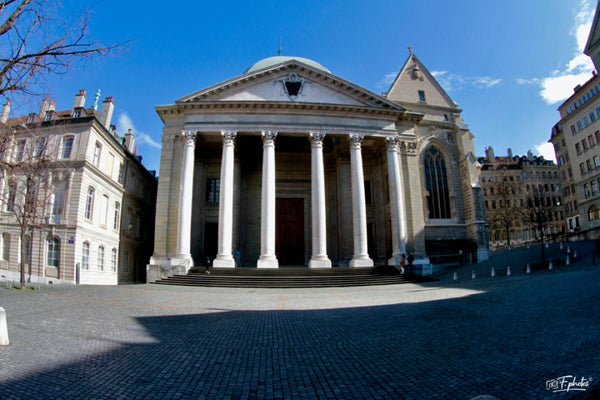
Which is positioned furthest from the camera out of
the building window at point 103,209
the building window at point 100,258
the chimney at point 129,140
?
the chimney at point 129,140

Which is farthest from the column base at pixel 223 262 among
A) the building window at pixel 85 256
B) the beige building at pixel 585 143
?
the beige building at pixel 585 143

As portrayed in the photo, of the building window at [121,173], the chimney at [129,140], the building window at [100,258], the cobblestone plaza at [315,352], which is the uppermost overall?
the chimney at [129,140]

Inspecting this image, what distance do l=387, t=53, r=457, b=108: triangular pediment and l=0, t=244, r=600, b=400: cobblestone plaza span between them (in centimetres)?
2561

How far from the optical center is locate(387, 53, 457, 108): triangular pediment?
3141cm

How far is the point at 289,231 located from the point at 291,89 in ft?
40.2

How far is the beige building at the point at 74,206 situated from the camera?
22172mm

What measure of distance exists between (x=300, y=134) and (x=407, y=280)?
43.2 feet

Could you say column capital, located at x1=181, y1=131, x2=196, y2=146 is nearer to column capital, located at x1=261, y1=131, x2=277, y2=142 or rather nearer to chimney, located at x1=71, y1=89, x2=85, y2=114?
column capital, located at x1=261, y1=131, x2=277, y2=142

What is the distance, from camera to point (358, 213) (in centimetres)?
2389

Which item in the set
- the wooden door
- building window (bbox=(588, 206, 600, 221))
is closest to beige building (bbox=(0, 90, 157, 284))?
the wooden door

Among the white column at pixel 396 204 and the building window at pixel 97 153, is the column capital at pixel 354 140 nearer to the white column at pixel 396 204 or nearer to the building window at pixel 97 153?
the white column at pixel 396 204

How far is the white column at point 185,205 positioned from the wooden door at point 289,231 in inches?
335

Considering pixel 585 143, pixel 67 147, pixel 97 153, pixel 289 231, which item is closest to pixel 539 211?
pixel 289 231

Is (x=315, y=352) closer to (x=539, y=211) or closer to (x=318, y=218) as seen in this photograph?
(x=318, y=218)
